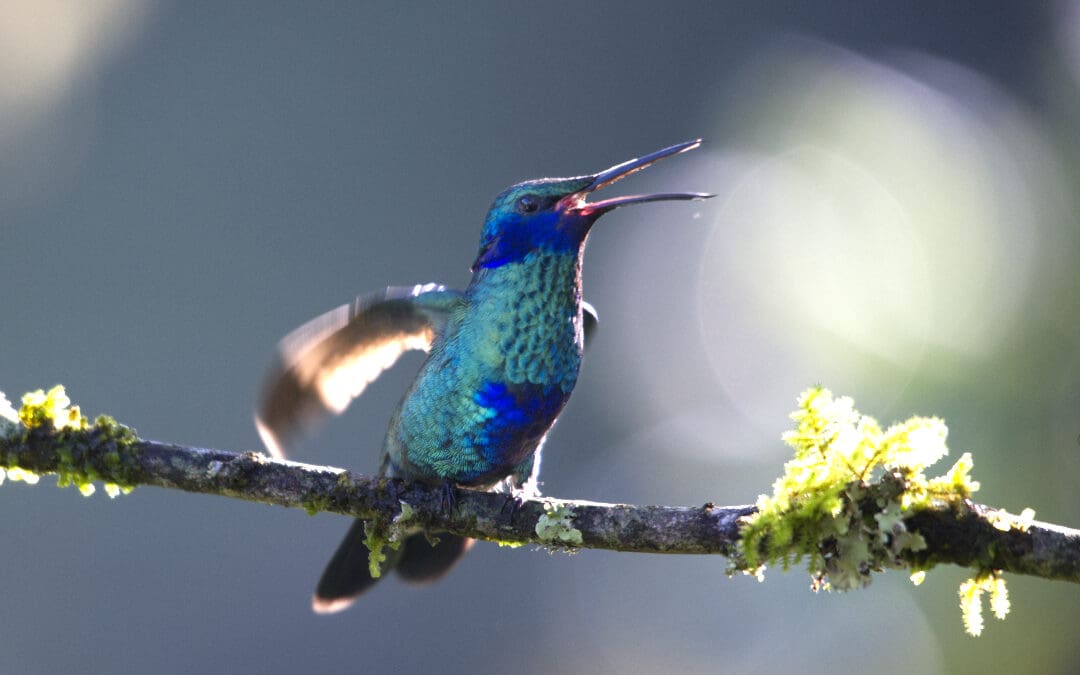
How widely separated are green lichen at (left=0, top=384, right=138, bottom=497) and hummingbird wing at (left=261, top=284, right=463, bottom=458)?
21.2 inches

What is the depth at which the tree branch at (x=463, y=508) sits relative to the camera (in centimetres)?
197

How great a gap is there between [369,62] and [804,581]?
160 inches

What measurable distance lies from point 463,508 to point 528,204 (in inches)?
31.6

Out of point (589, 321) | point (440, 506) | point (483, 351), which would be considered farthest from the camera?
point (589, 321)

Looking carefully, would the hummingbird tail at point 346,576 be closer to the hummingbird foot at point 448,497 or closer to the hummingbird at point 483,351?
the hummingbird at point 483,351

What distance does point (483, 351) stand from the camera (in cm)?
294

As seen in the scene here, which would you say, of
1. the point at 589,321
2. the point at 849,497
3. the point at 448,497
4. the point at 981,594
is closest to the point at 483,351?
the point at 448,497

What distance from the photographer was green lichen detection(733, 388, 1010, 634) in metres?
2.00

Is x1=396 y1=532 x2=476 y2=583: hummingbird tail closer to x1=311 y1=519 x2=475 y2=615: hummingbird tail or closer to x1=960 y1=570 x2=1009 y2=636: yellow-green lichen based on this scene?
x1=311 y1=519 x2=475 y2=615: hummingbird tail

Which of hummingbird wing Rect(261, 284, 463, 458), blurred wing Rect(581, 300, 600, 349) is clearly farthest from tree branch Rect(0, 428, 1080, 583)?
blurred wing Rect(581, 300, 600, 349)

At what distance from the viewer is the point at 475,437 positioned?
2895mm

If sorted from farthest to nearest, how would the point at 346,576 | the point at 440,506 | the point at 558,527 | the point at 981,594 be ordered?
the point at 346,576 → the point at 440,506 → the point at 558,527 → the point at 981,594

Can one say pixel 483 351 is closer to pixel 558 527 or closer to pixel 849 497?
pixel 558 527

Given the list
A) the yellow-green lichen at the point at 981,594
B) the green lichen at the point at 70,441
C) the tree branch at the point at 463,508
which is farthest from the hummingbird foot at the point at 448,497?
the yellow-green lichen at the point at 981,594
